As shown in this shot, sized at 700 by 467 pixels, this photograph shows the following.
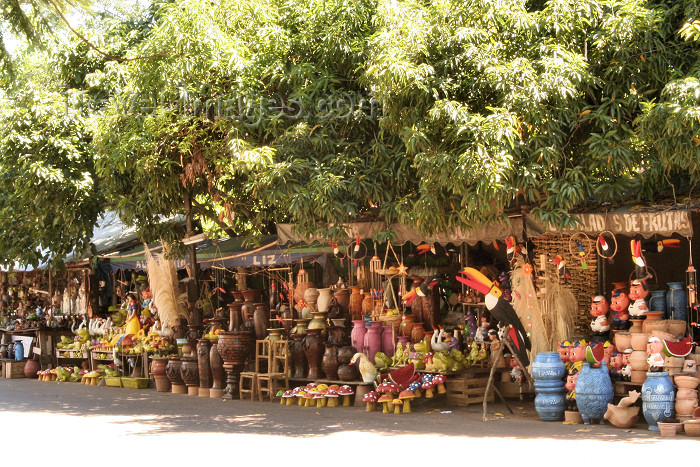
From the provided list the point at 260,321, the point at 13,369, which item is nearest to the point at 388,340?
the point at 260,321

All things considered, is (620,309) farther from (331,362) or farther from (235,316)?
(235,316)

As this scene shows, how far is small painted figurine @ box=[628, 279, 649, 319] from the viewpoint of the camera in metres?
8.41

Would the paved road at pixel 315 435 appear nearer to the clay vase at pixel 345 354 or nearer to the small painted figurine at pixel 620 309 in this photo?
the clay vase at pixel 345 354

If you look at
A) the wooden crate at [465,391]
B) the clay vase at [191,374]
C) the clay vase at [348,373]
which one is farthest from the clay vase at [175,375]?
the wooden crate at [465,391]

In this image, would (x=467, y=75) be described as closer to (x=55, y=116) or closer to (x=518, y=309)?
(x=518, y=309)

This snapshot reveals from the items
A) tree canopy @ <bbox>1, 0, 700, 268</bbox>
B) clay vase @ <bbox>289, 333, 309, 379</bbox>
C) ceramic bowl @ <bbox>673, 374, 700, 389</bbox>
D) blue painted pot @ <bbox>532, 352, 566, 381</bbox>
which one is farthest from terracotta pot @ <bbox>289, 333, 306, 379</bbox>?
ceramic bowl @ <bbox>673, 374, 700, 389</bbox>

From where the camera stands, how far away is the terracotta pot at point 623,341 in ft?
27.4

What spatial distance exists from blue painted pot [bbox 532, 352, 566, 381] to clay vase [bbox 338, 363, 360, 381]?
2491 millimetres

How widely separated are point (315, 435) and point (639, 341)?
128 inches

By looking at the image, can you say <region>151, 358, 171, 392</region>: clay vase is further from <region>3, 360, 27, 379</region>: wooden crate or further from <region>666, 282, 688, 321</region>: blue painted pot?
<region>666, 282, 688, 321</region>: blue painted pot

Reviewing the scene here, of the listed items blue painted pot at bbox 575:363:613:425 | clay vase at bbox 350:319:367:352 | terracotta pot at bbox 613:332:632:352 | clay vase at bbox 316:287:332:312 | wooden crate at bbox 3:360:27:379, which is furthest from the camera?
wooden crate at bbox 3:360:27:379

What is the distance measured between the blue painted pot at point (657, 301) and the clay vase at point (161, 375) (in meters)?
7.14

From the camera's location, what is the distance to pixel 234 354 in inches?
441

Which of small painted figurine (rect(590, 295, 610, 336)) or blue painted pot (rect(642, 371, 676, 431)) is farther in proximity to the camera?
small painted figurine (rect(590, 295, 610, 336))
